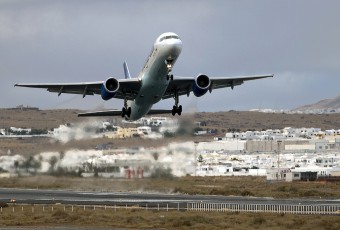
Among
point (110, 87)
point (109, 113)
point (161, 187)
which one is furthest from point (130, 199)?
point (110, 87)

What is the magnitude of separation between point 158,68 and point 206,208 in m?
23.4

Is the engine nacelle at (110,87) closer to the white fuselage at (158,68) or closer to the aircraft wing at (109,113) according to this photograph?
the white fuselage at (158,68)

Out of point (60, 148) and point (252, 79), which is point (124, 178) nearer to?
point (60, 148)

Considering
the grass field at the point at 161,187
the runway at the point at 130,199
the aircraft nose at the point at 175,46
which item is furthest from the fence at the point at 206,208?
the aircraft nose at the point at 175,46

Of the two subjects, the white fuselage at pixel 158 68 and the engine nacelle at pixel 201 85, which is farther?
the engine nacelle at pixel 201 85

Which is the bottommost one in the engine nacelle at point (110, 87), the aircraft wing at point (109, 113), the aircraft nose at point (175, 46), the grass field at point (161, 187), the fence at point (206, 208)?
the fence at point (206, 208)

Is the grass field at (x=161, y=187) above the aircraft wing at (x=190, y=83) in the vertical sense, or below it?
below

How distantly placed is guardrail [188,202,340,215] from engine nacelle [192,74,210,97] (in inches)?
660

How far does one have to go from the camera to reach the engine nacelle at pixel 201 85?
7625 centimetres

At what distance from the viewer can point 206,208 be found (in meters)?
91.2

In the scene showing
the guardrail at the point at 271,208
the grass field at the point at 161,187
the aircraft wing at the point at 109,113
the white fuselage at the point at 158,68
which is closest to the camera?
the white fuselage at the point at 158,68

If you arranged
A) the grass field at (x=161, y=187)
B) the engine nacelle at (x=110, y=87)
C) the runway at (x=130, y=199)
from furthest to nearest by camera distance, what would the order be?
the grass field at (x=161, y=187)
the runway at (x=130, y=199)
the engine nacelle at (x=110, y=87)

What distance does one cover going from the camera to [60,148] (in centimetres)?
9744

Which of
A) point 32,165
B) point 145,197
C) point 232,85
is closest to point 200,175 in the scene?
point 145,197
